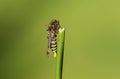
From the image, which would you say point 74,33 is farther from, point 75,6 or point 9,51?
point 9,51

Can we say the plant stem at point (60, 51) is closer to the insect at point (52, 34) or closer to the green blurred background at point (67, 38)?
the insect at point (52, 34)

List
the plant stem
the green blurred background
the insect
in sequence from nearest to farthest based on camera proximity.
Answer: the plant stem, the insect, the green blurred background

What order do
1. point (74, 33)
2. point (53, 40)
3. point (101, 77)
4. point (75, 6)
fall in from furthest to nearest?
point (75, 6)
point (74, 33)
point (101, 77)
point (53, 40)

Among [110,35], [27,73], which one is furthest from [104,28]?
[27,73]

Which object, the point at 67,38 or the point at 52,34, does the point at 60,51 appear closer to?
the point at 52,34

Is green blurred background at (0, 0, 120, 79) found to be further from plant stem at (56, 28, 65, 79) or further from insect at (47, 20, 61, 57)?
plant stem at (56, 28, 65, 79)

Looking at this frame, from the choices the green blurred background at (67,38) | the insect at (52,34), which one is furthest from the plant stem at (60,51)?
the green blurred background at (67,38)

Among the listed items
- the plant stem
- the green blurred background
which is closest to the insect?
the plant stem

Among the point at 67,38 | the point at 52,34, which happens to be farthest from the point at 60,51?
the point at 67,38
